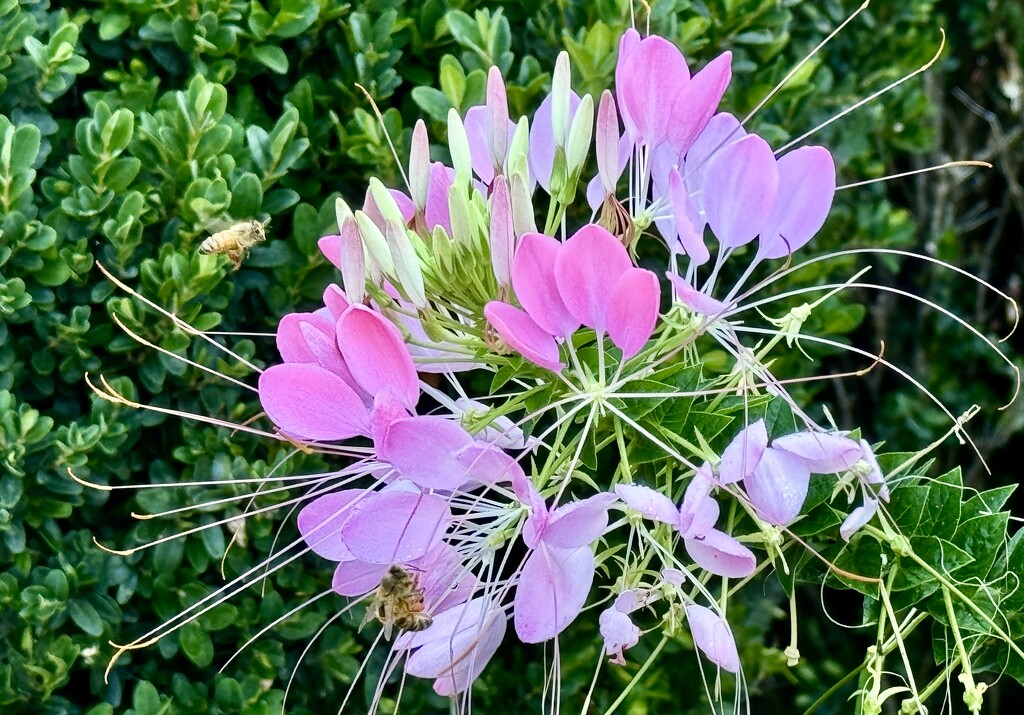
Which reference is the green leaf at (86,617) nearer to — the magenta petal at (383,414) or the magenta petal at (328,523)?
the magenta petal at (328,523)

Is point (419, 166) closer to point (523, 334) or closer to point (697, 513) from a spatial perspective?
point (523, 334)

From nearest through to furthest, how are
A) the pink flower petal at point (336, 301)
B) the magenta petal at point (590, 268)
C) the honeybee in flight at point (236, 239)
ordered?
1. the magenta petal at point (590, 268)
2. the pink flower petal at point (336, 301)
3. the honeybee in flight at point (236, 239)

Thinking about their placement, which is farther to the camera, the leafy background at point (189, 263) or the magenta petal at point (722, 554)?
the leafy background at point (189, 263)

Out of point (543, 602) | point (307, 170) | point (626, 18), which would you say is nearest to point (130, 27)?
point (307, 170)

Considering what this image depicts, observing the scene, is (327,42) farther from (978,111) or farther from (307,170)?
(978,111)

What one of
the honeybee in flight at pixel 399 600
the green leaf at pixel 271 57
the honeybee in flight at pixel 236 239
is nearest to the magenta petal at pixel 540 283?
the honeybee in flight at pixel 399 600

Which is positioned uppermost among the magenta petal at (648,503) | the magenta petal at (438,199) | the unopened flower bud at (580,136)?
the unopened flower bud at (580,136)

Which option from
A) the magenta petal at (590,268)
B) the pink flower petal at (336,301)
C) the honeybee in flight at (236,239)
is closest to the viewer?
the magenta petal at (590,268)
